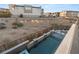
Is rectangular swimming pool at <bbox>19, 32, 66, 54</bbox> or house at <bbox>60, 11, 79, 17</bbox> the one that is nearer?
rectangular swimming pool at <bbox>19, 32, 66, 54</bbox>

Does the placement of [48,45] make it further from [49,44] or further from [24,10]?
[24,10]

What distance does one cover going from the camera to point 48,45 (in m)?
2.34

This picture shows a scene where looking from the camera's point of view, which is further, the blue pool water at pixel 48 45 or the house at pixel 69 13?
the house at pixel 69 13

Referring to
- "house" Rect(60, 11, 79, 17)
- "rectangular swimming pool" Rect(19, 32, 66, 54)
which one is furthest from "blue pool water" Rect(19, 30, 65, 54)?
"house" Rect(60, 11, 79, 17)

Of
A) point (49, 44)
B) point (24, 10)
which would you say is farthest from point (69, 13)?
point (24, 10)

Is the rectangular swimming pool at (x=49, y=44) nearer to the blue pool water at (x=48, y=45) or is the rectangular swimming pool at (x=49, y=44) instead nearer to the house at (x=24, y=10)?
the blue pool water at (x=48, y=45)

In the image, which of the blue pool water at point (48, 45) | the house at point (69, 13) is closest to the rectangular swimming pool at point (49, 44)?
the blue pool water at point (48, 45)

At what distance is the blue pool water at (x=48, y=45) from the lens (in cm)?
227

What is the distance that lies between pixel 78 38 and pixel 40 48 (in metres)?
0.56

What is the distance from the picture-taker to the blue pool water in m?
2.27

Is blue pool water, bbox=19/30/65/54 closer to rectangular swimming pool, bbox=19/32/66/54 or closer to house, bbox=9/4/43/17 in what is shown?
rectangular swimming pool, bbox=19/32/66/54
